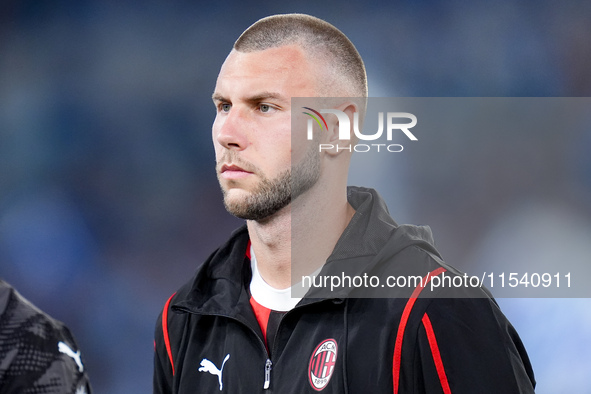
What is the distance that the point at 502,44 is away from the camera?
2861 mm

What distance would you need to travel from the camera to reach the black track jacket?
164cm

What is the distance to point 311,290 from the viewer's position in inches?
70.4

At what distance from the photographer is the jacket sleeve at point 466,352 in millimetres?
1612

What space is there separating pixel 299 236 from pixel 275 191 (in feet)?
0.43

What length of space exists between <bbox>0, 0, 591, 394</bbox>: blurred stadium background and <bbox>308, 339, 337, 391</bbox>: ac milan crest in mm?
979

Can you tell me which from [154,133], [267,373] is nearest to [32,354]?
[267,373]

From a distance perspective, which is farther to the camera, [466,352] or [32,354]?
[466,352]

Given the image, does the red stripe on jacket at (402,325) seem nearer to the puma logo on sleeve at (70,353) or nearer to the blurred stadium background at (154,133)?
the puma logo on sleeve at (70,353)

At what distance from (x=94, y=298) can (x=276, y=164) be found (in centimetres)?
143

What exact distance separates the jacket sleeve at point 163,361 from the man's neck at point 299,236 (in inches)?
12.5

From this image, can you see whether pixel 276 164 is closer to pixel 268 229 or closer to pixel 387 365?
pixel 268 229

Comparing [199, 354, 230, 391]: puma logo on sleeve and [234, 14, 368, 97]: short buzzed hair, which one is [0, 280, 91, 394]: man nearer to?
[199, 354, 230, 391]: puma logo on sleeve

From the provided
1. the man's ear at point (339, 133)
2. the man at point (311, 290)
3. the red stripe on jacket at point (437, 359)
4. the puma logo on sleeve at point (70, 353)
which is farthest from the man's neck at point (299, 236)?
the puma logo on sleeve at point (70, 353)

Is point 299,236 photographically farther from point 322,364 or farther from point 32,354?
point 32,354
